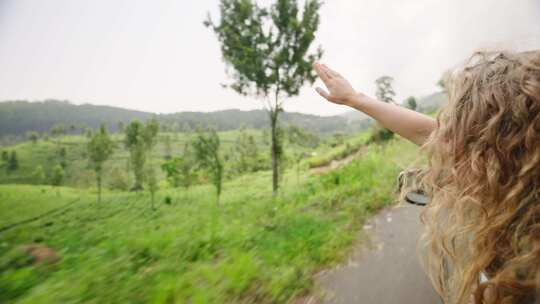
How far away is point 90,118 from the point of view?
137875 millimetres

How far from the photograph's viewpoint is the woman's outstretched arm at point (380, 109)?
151 cm

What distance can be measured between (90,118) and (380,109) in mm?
168701

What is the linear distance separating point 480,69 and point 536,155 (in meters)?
0.39

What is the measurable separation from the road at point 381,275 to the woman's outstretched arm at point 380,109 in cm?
104

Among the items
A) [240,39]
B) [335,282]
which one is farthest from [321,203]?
[240,39]

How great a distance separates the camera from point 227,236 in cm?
338

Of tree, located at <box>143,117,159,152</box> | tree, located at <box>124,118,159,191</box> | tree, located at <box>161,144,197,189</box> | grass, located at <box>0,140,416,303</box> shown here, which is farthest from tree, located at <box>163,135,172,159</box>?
grass, located at <box>0,140,416,303</box>

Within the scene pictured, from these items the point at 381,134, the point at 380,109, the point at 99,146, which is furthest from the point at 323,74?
the point at 99,146

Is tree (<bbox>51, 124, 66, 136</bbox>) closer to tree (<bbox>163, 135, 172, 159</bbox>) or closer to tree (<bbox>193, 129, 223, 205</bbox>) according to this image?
tree (<bbox>163, 135, 172, 159</bbox>)

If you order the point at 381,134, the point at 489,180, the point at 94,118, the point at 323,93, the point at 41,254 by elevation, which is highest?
the point at 94,118

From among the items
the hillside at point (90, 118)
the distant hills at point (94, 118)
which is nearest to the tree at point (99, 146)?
the hillside at point (90, 118)

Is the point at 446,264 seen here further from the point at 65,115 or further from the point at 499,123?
the point at 65,115

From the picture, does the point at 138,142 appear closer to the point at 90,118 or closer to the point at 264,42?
the point at 264,42

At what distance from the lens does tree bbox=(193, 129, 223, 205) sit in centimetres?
2030
